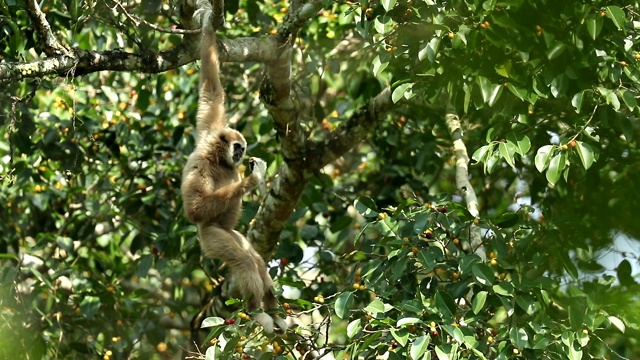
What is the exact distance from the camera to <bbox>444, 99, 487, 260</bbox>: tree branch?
21.2ft

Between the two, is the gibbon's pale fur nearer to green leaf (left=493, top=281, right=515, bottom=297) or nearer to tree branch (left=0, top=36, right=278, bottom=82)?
tree branch (left=0, top=36, right=278, bottom=82)

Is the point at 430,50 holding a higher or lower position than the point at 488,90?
higher

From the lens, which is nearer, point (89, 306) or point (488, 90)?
point (488, 90)

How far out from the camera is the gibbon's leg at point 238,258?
7230 millimetres

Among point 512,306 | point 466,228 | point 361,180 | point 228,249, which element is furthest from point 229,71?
point 512,306

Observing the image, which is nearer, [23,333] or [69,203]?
[23,333]

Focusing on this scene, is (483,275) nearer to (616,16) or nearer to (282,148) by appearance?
(616,16)

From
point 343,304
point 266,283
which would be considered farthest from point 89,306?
point 343,304

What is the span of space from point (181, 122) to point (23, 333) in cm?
283

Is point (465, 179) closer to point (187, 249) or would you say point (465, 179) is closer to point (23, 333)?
point (187, 249)

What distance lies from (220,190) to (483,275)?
3.08 meters

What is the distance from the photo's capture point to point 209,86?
7574mm

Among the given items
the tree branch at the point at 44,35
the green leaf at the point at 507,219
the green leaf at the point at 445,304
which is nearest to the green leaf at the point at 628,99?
the green leaf at the point at 507,219

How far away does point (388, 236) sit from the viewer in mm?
5824
